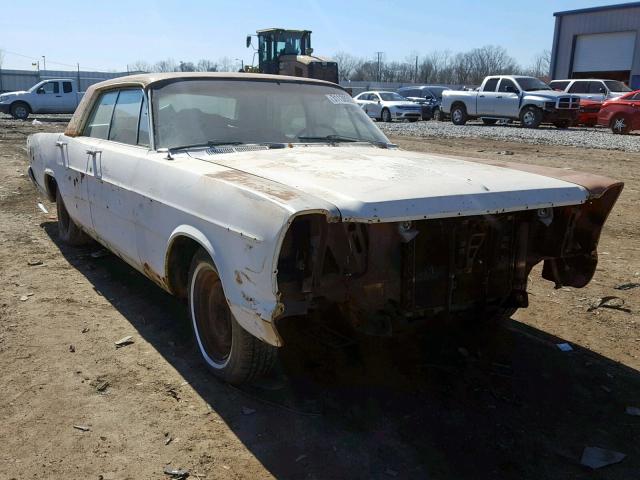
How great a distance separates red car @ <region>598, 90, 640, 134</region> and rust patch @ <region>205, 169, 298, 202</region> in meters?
18.7

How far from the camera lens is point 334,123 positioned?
4.54 m

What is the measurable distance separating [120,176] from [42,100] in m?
24.9

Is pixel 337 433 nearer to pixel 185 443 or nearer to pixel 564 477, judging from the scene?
pixel 185 443

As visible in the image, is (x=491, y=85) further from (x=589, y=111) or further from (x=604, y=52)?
(x=604, y=52)

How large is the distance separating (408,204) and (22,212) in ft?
21.2

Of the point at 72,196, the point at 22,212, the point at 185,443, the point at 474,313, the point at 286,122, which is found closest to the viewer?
the point at 185,443

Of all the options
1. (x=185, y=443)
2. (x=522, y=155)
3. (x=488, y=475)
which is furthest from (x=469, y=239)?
(x=522, y=155)

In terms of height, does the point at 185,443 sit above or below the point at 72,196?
below

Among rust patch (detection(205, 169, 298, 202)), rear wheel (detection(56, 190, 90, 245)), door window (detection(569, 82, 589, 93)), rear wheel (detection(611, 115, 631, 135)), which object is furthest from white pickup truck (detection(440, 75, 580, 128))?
rust patch (detection(205, 169, 298, 202))

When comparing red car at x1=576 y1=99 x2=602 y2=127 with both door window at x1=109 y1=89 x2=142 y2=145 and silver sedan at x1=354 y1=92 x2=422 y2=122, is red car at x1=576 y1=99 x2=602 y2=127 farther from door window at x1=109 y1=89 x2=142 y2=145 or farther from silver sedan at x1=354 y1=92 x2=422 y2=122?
door window at x1=109 y1=89 x2=142 y2=145

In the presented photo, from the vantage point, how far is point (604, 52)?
120 ft

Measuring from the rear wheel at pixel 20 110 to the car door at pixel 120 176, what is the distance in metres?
24.0

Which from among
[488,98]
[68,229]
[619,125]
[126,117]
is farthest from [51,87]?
[126,117]

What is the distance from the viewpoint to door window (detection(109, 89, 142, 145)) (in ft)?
13.8
